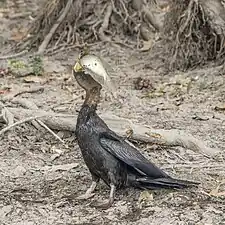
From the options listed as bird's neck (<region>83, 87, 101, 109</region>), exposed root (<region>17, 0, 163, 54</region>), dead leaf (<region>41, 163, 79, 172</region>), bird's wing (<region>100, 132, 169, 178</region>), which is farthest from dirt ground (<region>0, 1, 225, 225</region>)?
exposed root (<region>17, 0, 163, 54</region>)

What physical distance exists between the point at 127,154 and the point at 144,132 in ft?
3.05

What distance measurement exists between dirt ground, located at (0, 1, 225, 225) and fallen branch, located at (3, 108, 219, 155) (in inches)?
1.9

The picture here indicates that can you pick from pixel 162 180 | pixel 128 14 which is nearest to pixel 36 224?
pixel 162 180

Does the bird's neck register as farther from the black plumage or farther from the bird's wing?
the bird's wing

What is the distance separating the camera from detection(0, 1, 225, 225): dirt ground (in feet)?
12.9

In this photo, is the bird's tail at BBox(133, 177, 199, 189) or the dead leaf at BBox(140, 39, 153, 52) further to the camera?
the dead leaf at BBox(140, 39, 153, 52)

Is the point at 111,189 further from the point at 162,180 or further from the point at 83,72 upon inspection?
the point at 83,72

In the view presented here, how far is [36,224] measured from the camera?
→ 385 centimetres

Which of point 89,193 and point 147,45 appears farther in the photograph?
point 147,45

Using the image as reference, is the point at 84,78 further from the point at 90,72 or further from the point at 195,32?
the point at 195,32

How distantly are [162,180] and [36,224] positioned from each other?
74 centimetres

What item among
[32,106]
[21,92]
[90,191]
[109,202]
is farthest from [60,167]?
[21,92]

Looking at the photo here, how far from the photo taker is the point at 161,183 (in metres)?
4.05

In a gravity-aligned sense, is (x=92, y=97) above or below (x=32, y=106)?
above
